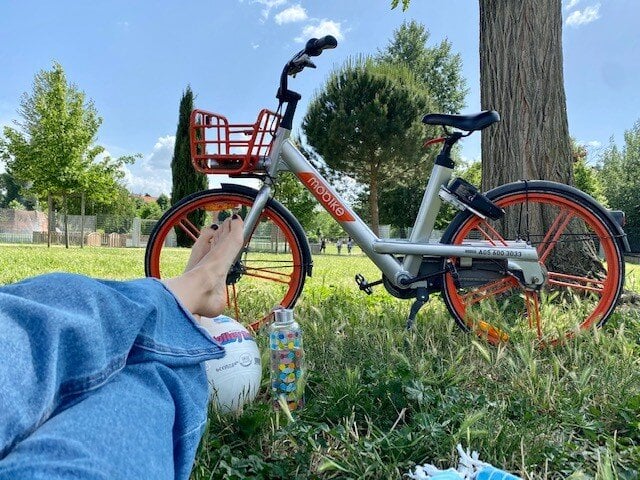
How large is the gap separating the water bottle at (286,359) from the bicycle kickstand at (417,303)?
0.75 meters

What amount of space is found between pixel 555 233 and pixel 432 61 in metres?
27.3

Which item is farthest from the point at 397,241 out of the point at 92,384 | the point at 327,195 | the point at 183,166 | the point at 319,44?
the point at 183,166

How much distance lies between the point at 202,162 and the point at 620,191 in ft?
102

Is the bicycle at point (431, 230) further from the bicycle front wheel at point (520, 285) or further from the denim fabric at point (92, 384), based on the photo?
the denim fabric at point (92, 384)

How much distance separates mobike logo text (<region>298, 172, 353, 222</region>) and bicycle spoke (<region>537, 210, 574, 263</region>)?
96 centimetres

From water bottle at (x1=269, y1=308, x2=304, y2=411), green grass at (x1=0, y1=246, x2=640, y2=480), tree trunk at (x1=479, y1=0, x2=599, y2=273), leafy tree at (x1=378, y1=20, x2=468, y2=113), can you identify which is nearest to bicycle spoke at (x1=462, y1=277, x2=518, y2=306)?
green grass at (x1=0, y1=246, x2=640, y2=480)

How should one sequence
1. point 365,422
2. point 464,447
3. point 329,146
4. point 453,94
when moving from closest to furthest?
1. point 464,447
2. point 365,422
3. point 329,146
4. point 453,94

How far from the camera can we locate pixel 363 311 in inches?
95.4

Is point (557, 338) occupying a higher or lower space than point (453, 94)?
lower

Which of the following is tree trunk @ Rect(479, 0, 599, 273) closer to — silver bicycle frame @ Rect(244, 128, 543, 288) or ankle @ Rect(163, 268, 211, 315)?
silver bicycle frame @ Rect(244, 128, 543, 288)

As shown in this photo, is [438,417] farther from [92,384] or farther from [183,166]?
[183,166]

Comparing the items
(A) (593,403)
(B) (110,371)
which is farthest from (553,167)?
(B) (110,371)

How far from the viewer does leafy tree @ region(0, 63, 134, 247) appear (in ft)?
45.5

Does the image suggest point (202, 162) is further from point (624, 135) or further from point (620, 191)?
point (624, 135)
